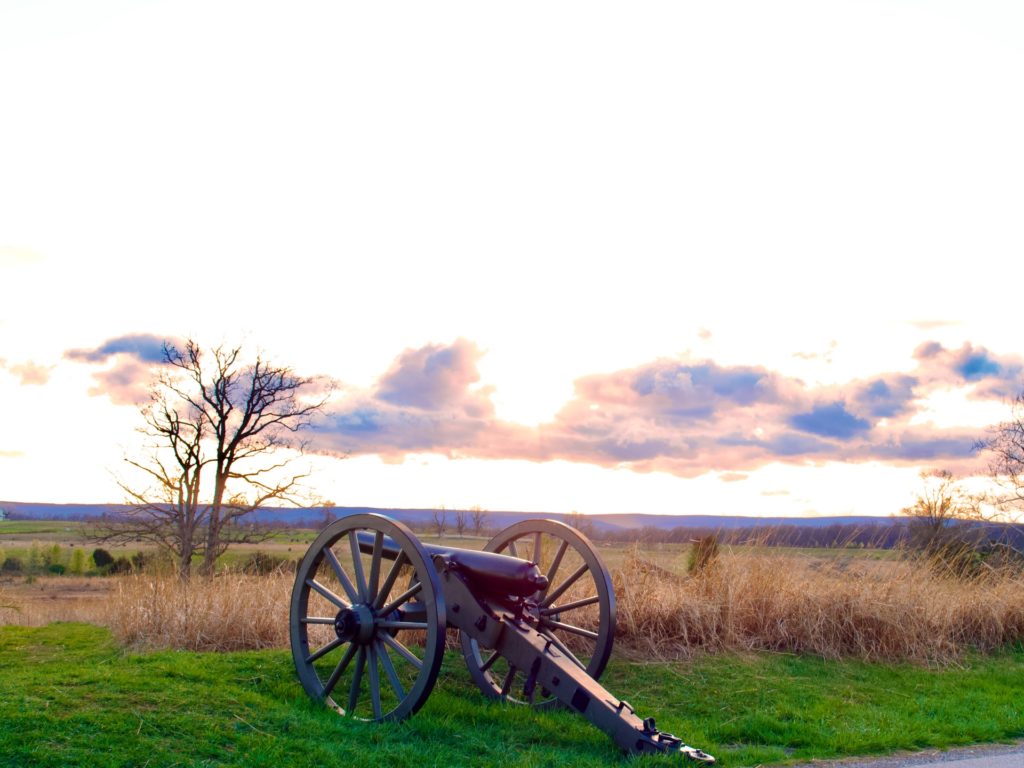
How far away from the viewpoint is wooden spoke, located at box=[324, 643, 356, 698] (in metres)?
7.70

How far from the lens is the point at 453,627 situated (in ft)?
26.3

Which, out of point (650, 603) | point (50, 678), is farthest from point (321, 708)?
point (650, 603)

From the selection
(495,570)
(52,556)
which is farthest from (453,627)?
(52,556)

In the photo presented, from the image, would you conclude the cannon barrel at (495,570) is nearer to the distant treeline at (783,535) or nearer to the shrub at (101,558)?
the distant treeline at (783,535)

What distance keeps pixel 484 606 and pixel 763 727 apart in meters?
2.56

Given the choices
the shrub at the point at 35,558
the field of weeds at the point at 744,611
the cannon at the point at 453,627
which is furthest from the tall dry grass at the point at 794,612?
the shrub at the point at 35,558

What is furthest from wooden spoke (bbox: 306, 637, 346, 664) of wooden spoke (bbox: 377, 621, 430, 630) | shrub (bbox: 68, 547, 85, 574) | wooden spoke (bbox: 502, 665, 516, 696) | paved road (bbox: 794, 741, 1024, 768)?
shrub (bbox: 68, 547, 85, 574)

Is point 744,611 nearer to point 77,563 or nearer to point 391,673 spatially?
point 391,673

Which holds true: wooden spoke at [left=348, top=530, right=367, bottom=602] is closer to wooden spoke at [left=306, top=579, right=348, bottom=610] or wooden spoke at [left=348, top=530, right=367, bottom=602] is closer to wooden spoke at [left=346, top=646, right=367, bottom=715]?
wooden spoke at [left=306, top=579, right=348, bottom=610]

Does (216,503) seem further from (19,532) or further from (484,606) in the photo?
(19,532)

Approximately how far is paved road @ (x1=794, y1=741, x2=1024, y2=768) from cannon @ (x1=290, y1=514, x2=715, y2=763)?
1.45m

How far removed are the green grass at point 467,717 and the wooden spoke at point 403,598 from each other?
87cm

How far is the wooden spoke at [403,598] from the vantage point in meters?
7.41

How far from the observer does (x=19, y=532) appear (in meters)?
82.8
